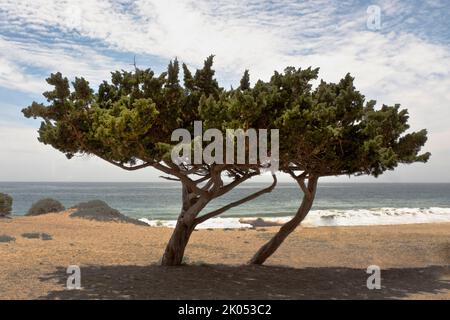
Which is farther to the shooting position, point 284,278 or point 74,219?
point 74,219

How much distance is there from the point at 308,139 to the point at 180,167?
3.91 m

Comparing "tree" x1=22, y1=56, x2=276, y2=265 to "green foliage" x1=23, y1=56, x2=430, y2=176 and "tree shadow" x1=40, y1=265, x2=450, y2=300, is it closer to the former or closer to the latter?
"green foliage" x1=23, y1=56, x2=430, y2=176

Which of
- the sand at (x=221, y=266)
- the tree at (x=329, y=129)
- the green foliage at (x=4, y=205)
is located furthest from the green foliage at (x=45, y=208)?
the tree at (x=329, y=129)

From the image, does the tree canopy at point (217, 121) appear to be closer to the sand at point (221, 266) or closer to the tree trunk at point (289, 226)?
the tree trunk at point (289, 226)

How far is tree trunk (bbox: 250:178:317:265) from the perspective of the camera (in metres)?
13.0

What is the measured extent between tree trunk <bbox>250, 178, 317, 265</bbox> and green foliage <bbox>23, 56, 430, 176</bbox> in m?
0.93

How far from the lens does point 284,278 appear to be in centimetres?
1202

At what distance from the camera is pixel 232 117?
352 inches

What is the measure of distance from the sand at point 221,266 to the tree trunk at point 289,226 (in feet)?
1.62

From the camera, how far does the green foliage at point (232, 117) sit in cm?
902

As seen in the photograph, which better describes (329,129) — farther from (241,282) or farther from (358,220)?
(358,220)

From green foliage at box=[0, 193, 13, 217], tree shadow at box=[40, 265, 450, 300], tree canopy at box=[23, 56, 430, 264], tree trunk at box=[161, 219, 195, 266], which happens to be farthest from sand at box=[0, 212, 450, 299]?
green foliage at box=[0, 193, 13, 217]
